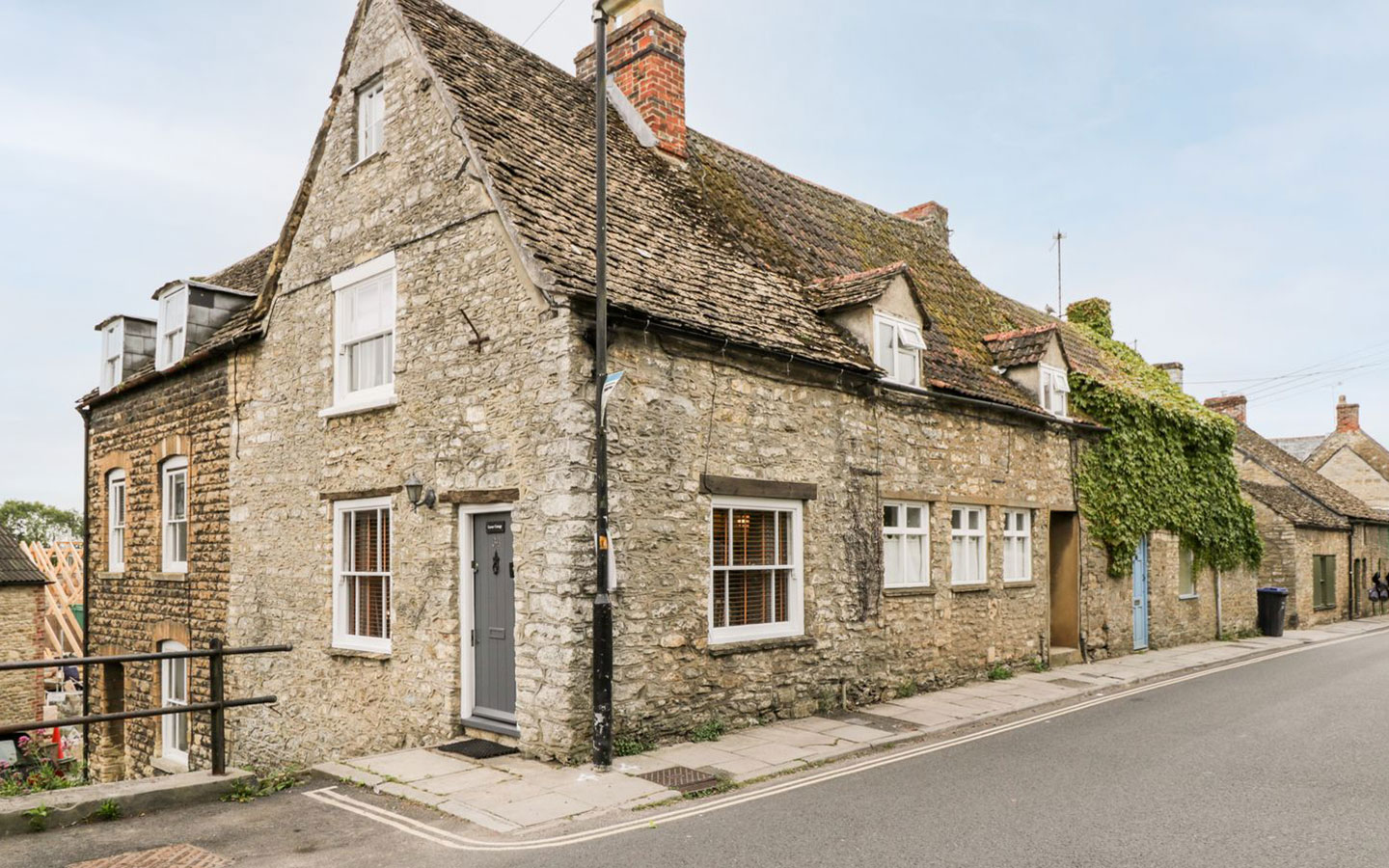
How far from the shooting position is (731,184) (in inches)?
639

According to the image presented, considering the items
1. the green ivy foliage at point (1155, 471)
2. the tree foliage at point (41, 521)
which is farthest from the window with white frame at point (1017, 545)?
the tree foliage at point (41, 521)

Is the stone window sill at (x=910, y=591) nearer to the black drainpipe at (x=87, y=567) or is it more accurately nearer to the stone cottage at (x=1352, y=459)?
the black drainpipe at (x=87, y=567)

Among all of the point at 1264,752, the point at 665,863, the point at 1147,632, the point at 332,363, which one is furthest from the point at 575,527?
the point at 1147,632

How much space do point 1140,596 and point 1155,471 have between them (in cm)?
258

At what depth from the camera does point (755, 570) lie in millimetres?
11500

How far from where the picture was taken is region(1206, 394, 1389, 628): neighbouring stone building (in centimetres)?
2886

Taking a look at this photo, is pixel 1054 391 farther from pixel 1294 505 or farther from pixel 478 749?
pixel 1294 505

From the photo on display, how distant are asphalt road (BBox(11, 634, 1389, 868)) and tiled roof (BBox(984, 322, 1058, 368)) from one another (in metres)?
8.02

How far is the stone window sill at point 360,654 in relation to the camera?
11.4 metres

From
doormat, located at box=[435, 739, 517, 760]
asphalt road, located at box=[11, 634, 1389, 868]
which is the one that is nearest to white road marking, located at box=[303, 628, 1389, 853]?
asphalt road, located at box=[11, 634, 1389, 868]

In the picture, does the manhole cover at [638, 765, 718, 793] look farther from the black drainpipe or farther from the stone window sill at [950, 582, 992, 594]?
the black drainpipe

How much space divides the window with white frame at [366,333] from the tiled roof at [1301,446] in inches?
1808

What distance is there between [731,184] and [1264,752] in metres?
11.1

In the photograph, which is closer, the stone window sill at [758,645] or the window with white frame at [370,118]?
the stone window sill at [758,645]
